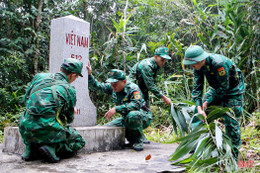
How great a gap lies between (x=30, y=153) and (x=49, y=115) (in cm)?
54

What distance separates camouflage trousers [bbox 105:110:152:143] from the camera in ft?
12.7

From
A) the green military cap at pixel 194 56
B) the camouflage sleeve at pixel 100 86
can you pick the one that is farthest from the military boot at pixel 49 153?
the green military cap at pixel 194 56

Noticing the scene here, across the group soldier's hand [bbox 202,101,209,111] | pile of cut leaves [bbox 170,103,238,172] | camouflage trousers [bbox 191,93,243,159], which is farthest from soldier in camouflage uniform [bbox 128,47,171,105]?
pile of cut leaves [bbox 170,103,238,172]

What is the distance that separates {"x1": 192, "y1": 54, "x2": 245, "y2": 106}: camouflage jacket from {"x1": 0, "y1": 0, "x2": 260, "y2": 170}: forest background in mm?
1562

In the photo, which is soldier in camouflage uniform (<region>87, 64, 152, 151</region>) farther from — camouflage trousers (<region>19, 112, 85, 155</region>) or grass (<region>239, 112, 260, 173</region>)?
grass (<region>239, 112, 260, 173</region>)

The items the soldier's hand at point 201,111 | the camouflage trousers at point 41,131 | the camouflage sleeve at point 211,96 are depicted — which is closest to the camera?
the camouflage trousers at point 41,131

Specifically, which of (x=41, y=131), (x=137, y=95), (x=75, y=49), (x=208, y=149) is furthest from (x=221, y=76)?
(x=75, y=49)

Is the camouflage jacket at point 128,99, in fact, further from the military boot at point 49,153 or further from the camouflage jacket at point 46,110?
the military boot at point 49,153

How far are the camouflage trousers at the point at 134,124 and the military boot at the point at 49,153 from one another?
4.17 ft

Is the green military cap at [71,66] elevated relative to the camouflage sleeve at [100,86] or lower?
elevated

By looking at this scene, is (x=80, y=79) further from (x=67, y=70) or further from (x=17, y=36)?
(x=17, y=36)

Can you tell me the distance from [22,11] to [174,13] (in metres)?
4.40

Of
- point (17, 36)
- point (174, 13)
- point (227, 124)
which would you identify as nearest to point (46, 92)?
point (227, 124)

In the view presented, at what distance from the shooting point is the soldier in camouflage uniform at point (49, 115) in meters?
2.84
